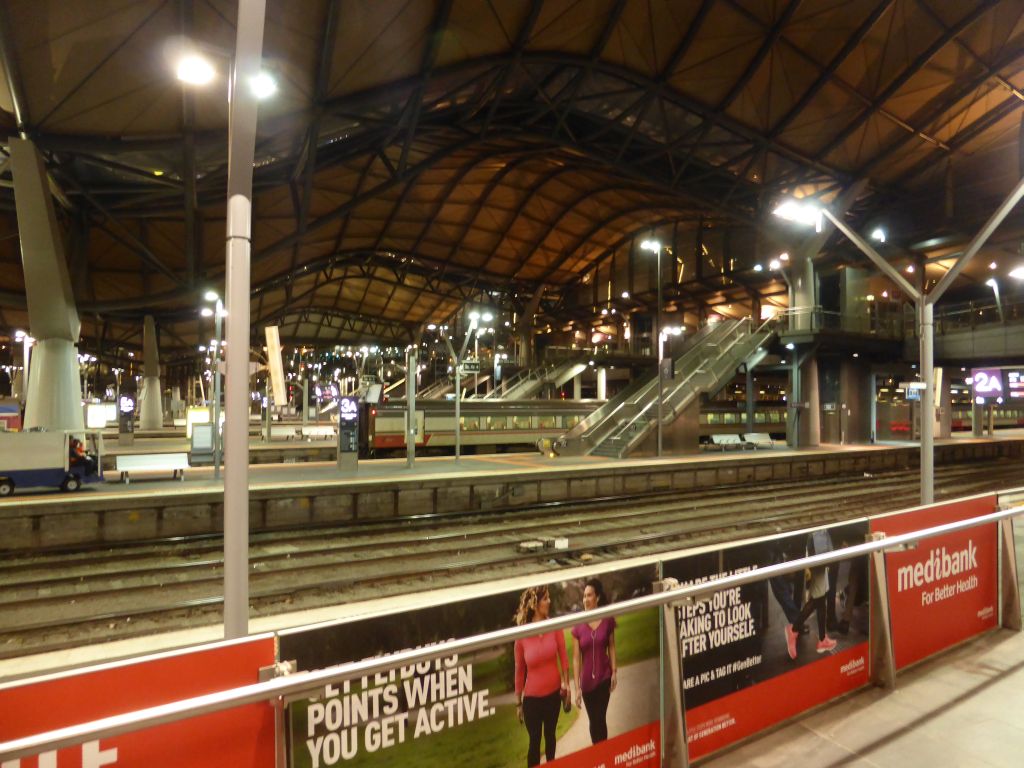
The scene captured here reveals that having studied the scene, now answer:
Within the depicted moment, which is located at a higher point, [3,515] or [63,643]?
[3,515]

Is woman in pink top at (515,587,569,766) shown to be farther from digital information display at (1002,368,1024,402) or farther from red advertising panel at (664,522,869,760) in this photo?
digital information display at (1002,368,1024,402)

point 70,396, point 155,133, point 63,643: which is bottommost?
point 63,643

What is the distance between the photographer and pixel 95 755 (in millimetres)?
2211

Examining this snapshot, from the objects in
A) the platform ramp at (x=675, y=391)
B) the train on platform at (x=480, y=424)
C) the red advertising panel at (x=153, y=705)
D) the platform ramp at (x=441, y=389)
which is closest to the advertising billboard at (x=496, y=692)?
the red advertising panel at (x=153, y=705)

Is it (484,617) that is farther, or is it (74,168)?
(74,168)

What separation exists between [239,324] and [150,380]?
45.5 m

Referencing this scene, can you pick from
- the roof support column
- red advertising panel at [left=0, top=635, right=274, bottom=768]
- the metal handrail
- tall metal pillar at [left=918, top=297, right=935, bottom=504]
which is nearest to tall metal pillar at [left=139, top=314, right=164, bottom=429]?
the roof support column

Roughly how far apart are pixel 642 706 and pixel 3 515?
13.6 metres

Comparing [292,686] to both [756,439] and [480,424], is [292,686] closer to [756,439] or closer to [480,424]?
[480,424]

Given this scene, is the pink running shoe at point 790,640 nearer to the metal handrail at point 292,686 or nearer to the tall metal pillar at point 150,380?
the metal handrail at point 292,686

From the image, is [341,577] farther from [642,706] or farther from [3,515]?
[642,706]

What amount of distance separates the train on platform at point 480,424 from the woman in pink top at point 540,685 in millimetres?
22831

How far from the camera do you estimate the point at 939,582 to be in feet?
17.5

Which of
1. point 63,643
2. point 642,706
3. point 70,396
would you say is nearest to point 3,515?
point 63,643
